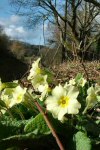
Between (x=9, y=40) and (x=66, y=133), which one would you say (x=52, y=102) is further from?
(x=9, y=40)

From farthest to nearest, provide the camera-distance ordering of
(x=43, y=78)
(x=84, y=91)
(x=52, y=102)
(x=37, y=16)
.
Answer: (x=37, y=16)
(x=84, y=91)
(x=43, y=78)
(x=52, y=102)

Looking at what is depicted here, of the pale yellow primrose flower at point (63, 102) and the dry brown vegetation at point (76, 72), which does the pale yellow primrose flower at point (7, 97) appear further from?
the dry brown vegetation at point (76, 72)

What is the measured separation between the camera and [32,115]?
140 centimetres

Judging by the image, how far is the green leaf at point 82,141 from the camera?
3.43 ft

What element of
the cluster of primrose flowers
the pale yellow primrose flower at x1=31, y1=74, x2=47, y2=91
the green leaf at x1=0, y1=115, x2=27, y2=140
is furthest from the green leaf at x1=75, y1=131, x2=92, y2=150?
the pale yellow primrose flower at x1=31, y1=74, x2=47, y2=91

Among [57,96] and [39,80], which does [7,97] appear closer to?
[39,80]

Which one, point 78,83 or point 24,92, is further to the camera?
point 78,83

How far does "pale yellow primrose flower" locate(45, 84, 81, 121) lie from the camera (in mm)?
1085

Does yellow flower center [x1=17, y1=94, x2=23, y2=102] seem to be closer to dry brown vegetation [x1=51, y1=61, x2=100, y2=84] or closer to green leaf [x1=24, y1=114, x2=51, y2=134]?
green leaf [x1=24, y1=114, x2=51, y2=134]

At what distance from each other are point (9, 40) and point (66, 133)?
88.0 ft

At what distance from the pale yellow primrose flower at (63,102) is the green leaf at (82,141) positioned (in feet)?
0.21

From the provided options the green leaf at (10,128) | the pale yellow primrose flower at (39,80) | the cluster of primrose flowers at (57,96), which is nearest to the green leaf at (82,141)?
the cluster of primrose flowers at (57,96)

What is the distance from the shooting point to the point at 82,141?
41.7 inches

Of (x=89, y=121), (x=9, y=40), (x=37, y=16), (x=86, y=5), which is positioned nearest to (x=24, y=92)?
(x=89, y=121)
